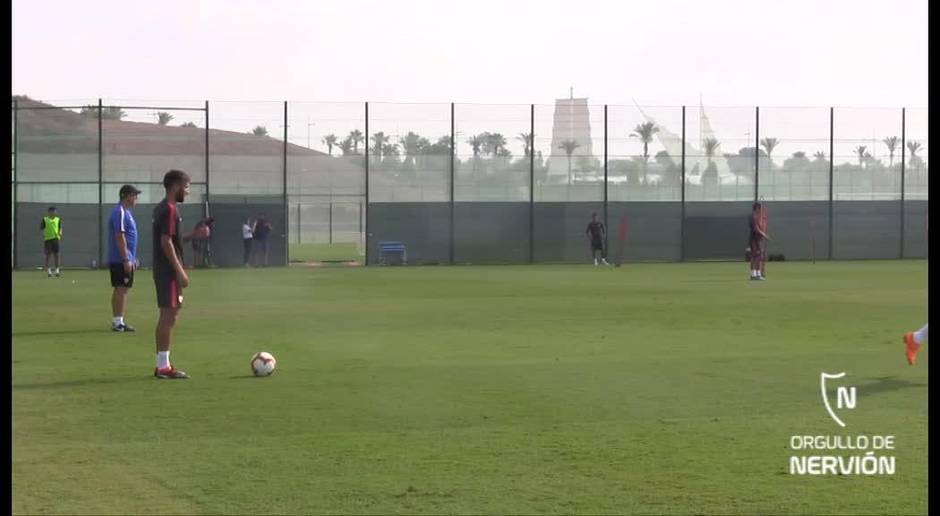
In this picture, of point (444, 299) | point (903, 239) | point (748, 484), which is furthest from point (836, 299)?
point (748, 484)

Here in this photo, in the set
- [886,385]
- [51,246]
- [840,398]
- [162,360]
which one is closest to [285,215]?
[51,246]

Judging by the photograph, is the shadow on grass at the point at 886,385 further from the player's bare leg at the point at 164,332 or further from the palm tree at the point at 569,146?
the palm tree at the point at 569,146

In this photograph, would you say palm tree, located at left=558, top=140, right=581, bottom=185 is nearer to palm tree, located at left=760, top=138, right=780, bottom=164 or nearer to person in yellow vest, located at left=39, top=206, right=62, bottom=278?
person in yellow vest, located at left=39, top=206, right=62, bottom=278

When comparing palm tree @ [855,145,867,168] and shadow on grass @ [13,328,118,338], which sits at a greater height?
palm tree @ [855,145,867,168]

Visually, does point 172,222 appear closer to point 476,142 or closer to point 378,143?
point 378,143

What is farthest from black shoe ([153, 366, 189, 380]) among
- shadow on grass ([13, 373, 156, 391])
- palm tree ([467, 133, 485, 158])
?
palm tree ([467, 133, 485, 158])

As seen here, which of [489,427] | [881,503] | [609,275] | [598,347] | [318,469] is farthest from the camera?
[609,275]

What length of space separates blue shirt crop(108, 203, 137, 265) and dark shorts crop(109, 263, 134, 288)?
0.09 ft

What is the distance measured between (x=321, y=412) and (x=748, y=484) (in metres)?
3.04

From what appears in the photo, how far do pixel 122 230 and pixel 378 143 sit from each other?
1624 mm

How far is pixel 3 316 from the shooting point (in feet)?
6.59

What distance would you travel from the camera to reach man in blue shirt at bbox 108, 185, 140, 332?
298 centimetres

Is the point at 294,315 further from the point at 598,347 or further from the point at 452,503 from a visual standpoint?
the point at 452,503

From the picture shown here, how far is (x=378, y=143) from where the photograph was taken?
181 inches
